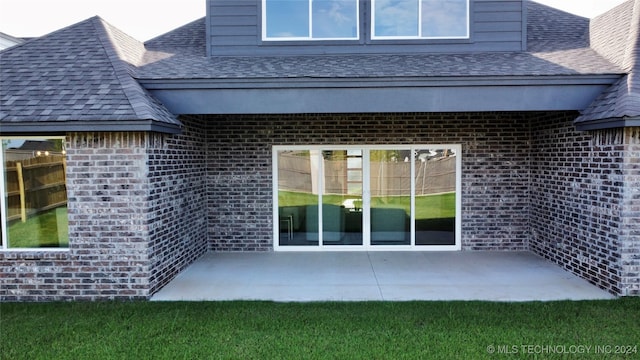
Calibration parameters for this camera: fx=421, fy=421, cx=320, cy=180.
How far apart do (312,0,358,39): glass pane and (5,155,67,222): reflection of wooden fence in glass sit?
16.3ft

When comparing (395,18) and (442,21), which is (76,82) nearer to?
(395,18)

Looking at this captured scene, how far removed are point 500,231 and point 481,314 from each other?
397 cm

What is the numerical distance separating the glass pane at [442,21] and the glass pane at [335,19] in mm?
1327

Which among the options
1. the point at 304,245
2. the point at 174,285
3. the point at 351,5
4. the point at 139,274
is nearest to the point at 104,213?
the point at 139,274

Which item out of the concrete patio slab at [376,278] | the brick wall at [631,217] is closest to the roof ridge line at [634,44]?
the brick wall at [631,217]

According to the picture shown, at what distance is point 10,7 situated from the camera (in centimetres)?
958

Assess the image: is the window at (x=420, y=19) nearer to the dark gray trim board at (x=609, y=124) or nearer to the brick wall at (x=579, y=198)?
the brick wall at (x=579, y=198)

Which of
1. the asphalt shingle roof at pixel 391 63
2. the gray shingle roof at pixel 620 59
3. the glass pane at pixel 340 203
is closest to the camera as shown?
the gray shingle roof at pixel 620 59

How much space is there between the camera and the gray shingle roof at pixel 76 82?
5527 mm

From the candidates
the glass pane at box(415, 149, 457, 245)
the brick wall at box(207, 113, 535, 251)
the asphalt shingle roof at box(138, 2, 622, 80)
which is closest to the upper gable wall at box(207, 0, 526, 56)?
the asphalt shingle roof at box(138, 2, 622, 80)

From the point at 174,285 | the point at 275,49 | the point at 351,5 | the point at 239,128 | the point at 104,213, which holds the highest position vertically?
the point at 351,5

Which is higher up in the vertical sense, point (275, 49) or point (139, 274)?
point (275, 49)

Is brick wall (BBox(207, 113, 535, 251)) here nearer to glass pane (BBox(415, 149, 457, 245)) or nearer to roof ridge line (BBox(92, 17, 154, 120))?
glass pane (BBox(415, 149, 457, 245))

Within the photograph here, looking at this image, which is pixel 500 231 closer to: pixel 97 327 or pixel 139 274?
pixel 139 274
